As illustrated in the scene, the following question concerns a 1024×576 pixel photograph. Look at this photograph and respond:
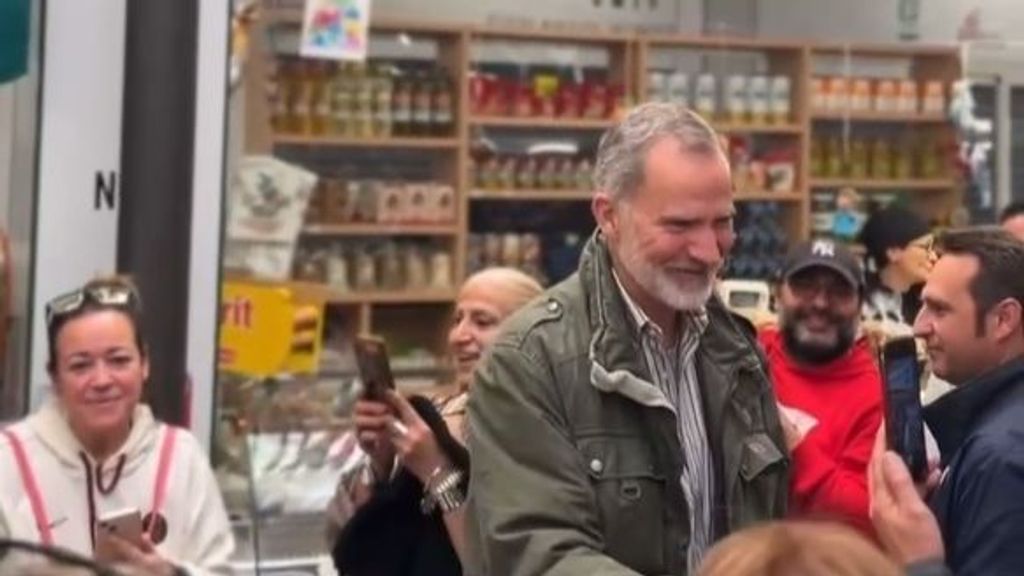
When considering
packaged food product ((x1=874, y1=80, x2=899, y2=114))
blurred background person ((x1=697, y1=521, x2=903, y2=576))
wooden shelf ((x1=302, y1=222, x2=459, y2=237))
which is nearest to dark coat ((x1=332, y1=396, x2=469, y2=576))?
blurred background person ((x1=697, y1=521, x2=903, y2=576))

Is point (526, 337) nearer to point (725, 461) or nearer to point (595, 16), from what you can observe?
point (725, 461)

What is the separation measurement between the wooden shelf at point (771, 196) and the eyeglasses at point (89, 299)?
151 inches

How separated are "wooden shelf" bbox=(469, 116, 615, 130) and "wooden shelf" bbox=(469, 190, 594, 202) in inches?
9.3

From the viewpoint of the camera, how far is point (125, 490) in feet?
15.6

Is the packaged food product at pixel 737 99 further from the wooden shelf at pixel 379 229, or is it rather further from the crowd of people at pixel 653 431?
the crowd of people at pixel 653 431

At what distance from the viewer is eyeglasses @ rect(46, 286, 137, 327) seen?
4867mm

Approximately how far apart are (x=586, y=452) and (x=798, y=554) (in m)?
1.35

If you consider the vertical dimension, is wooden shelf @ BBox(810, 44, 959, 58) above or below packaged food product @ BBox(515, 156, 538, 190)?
above

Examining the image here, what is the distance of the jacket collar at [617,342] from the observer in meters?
3.64

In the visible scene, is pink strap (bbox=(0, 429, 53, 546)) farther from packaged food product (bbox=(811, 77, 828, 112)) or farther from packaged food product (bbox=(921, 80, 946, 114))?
packaged food product (bbox=(921, 80, 946, 114))

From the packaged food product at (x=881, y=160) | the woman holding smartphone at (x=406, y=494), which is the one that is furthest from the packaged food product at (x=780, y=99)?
the woman holding smartphone at (x=406, y=494)

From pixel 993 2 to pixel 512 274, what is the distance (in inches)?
159

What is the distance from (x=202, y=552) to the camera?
4781mm

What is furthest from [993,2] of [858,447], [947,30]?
[858,447]
